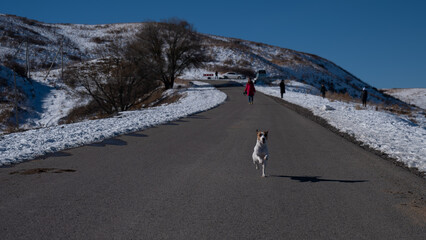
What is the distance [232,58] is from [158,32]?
176 ft

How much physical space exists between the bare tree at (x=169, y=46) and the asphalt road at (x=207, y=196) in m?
37.8

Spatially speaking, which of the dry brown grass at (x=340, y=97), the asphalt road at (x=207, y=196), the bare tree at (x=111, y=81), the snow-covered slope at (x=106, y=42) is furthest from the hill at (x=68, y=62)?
the asphalt road at (x=207, y=196)

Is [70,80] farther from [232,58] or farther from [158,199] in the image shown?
[232,58]

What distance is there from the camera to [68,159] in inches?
331

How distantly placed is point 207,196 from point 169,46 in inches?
1762

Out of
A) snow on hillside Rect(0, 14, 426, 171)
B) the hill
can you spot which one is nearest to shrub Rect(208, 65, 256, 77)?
the hill

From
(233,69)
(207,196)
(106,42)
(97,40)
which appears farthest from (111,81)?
(97,40)

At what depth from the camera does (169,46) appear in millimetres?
48688

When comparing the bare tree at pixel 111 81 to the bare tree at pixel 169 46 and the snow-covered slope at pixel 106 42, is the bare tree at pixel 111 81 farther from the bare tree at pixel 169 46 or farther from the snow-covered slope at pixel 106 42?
the snow-covered slope at pixel 106 42

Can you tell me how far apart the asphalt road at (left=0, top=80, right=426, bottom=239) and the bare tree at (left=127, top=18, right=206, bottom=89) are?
37826 mm

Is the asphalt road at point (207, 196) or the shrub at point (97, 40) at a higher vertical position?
the shrub at point (97, 40)

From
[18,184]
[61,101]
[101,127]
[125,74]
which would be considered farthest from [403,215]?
[61,101]

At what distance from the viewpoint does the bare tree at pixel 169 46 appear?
4678 cm

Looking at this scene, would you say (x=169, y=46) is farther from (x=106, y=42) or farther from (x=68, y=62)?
(x=106, y=42)
